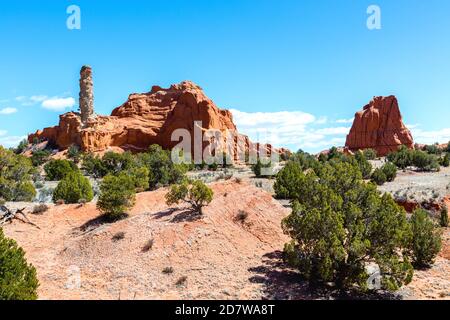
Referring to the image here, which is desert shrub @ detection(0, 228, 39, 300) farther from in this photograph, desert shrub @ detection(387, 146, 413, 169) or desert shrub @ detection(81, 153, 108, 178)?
desert shrub @ detection(387, 146, 413, 169)

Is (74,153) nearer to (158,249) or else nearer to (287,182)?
(287,182)

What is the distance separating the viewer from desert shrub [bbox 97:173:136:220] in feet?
57.4

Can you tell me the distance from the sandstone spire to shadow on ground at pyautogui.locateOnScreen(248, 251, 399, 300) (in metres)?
51.3

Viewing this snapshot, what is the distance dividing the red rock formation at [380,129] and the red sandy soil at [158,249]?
6909cm

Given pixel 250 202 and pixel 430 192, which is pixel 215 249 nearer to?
pixel 250 202

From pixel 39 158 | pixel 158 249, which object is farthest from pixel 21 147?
pixel 158 249

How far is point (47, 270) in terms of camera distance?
521 inches

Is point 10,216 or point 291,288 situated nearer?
point 291,288

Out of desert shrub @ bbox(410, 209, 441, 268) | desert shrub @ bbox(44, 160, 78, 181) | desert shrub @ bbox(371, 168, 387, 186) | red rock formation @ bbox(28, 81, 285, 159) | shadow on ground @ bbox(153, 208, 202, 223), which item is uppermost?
red rock formation @ bbox(28, 81, 285, 159)

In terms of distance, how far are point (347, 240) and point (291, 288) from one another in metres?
2.33

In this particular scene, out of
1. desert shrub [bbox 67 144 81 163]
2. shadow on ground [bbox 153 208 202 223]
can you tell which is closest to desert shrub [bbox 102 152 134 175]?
desert shrub [bbox 67 144 81 163]

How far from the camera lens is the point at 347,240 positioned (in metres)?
11.7
